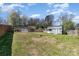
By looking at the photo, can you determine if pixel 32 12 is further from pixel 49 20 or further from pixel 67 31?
pixel 67 31

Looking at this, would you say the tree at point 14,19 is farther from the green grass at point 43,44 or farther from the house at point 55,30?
the house at point 55,30

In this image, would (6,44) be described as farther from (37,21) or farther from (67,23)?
(67,23)

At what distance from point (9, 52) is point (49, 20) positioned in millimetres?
331

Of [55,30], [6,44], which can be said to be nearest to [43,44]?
[55,30]

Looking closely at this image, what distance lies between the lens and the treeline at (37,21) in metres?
1.09

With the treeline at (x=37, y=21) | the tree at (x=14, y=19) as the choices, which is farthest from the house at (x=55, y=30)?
the tree at (x=14, y=19)

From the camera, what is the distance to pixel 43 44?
3.55ft

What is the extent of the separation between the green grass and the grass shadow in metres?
0.03

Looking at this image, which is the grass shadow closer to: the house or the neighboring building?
the house

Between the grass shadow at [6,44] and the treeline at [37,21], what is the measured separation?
0.07 metres

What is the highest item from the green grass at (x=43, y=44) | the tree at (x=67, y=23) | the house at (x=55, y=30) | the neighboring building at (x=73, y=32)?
the tree at (x=67, y=23)

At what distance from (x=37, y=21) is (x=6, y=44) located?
250 mm

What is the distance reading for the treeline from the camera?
109 centimetres

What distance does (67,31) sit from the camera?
1098 millimetres
